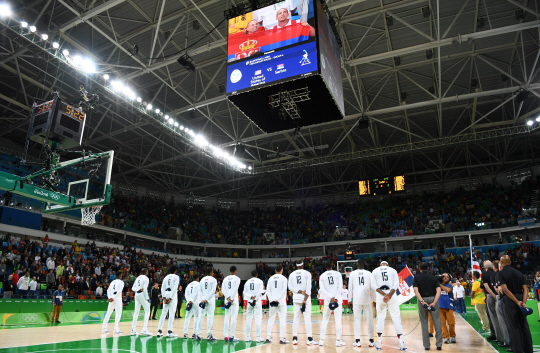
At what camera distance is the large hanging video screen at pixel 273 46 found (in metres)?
11.4

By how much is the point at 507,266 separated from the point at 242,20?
10858 millimetres

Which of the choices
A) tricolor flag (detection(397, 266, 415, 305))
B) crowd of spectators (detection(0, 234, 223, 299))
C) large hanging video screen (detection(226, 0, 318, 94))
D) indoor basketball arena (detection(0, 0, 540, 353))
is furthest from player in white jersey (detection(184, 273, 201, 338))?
crowd of spectators (detection(0, 234, 223, 299))

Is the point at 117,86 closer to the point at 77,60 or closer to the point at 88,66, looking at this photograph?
the point at 88,66

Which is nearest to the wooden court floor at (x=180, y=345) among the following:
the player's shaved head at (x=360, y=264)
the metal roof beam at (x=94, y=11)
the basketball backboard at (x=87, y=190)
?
the player's shaved head at (x=360, y=264)

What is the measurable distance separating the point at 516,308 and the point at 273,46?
31.1ft

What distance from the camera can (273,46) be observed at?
1190cm

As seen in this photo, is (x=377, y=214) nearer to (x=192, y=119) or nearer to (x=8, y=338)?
(x=192, y=119)

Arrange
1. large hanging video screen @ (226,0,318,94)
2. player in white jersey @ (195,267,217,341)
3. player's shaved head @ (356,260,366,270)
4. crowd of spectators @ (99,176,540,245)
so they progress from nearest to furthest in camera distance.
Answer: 1. player's shaved head @ (356,260,366,270)
2. player in white jersey @ (195,267,217,341)
3. large hanging video screen @ (226,0,318,94)
4. crowd of spectators @ (99,176,540,245)

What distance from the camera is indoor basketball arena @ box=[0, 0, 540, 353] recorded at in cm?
1007

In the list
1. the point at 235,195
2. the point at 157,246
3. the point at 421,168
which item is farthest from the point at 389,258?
the point at 157,246

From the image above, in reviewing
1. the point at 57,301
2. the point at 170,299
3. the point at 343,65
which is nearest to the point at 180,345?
the point at 170,299

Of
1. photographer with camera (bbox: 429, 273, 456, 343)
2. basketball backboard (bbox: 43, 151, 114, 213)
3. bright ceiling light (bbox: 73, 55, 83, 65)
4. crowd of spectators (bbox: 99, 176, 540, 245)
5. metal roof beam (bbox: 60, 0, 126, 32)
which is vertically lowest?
photographer with camera (bbox: 429, 273, 456, 343)

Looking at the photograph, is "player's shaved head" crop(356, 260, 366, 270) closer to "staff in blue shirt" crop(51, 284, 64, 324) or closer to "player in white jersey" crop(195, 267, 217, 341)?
"player in white jersey" crop(195, 267, 217, 341)

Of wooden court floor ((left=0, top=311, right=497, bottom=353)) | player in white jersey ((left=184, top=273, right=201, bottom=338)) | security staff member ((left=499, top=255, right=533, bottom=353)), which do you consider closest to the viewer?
security staff member ((left=499, top=255, right=533, bottom=353))
